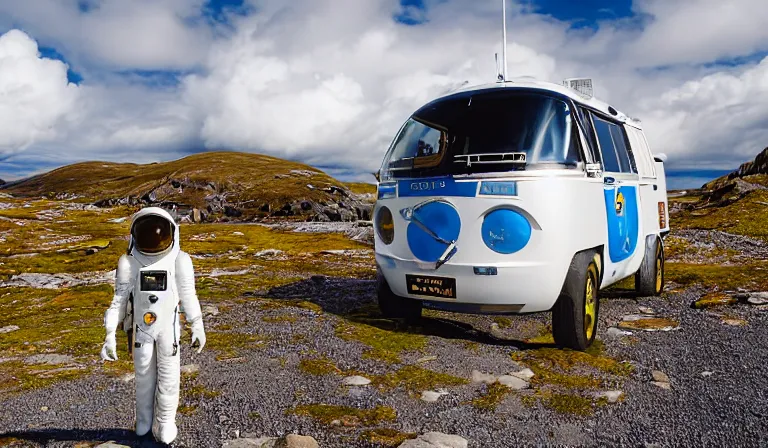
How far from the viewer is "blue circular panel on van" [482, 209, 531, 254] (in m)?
7.96

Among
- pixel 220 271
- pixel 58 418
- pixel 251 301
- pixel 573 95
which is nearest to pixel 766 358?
pixel 573 95

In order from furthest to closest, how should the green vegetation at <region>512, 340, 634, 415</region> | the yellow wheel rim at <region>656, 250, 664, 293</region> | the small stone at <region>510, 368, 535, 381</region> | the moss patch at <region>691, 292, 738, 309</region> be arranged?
the yellow wheel rim at <region>656, 250, 664, 293</region>, the moss patch at <region>691, 292, 738, 309</region>, the small stone at <region>510, 368, 535, 381</region>, the green vegetation at <region>512, 340, 634, 415</region>

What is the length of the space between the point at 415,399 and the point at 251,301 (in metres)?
7.82

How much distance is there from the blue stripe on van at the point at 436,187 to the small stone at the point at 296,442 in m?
4.29

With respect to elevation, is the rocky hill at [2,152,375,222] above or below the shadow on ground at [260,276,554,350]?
above

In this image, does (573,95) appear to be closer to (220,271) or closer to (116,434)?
(116,434)

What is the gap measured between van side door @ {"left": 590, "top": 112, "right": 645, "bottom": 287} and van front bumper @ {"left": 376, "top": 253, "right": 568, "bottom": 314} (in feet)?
6.27

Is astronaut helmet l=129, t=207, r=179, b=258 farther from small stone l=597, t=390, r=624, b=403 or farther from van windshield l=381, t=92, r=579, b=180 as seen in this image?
small stone l=597, t=390, r=624, b=403

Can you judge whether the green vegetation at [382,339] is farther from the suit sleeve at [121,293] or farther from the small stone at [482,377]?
the suit sleeve at [121,293]

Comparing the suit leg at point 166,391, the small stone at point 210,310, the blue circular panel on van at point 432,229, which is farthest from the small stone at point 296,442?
the small stone at point 210,310

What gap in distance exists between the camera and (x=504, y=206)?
8000 millimetres

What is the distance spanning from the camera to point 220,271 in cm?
2083

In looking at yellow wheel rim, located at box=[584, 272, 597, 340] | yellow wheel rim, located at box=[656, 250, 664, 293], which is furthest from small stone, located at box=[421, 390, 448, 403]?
yellow wheel rim, located at box=[656, 250, 664, 293]

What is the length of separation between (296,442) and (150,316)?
6.14ft
